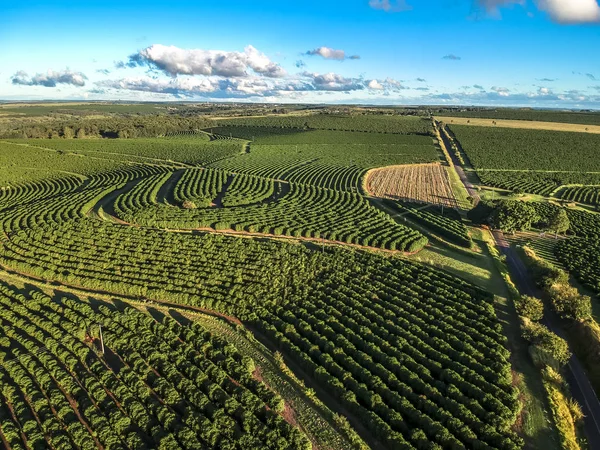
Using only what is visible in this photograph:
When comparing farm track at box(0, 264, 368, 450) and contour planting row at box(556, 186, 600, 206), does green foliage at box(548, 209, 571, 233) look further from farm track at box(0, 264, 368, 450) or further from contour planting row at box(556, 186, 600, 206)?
farm track at box(0, 264, 368, 450)

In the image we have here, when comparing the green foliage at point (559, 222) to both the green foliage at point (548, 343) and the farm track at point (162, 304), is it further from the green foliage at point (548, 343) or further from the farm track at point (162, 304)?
the farm track at point (162, 304)

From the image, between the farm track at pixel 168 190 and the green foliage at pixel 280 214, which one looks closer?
the green foliage at pixel 280 214

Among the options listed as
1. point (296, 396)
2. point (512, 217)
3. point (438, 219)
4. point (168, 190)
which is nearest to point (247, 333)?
point (296, 396)

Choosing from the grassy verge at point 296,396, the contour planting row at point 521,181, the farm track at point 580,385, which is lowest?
the farm track at point 580,385

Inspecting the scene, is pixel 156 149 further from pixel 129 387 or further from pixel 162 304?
pixel 129 387

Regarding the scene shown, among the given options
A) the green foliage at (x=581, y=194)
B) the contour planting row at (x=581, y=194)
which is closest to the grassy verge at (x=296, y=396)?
the green foliage at (x=581, y=194)

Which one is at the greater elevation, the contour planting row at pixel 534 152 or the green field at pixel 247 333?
the contour planting row at pixel 534 152

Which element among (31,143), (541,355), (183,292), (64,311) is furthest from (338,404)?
(31,143)
